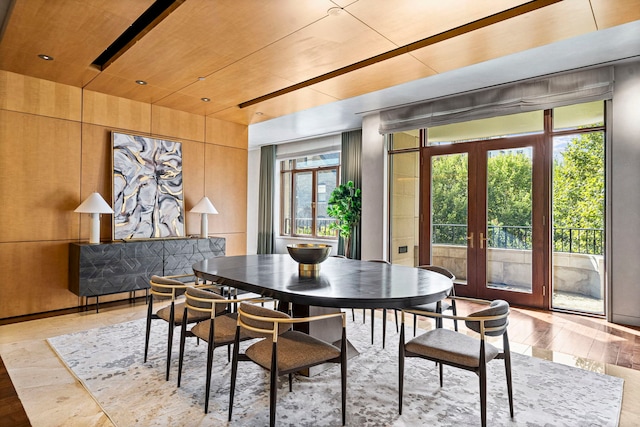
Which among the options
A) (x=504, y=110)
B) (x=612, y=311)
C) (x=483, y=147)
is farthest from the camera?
(x=483, y=147)

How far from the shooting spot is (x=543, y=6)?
2.80 metres

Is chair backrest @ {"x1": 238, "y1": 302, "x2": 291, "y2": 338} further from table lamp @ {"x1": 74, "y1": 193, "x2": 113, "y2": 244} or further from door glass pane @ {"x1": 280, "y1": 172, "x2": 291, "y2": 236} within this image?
door glass pane @ {"x1": 280, "y1": 172, "x2": 291, "y2": 236}

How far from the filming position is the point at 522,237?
521 cm

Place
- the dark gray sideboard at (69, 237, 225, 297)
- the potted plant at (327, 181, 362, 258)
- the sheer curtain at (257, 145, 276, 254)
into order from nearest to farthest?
1. the dark gray sideboard at (69, 237, 225, 297)
2. the potted plant at (327, 181, 362, 258)
3. the sheer curtain at (257, 145, 276, 254)

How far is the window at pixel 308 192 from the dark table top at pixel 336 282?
210 inches

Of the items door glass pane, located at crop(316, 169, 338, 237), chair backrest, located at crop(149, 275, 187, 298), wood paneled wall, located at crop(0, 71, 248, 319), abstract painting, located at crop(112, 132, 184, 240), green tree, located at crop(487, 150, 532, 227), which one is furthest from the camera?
door glass pane, located at crop(316, 169, 338, 237)

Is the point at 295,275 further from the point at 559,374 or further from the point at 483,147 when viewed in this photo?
the point at 483,147

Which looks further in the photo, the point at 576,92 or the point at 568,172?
the point at 568,172

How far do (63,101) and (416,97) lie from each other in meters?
4.72

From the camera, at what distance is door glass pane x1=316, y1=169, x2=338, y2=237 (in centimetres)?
869

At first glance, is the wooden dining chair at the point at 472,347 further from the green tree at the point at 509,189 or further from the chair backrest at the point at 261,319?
the green tree at the point at 509,189

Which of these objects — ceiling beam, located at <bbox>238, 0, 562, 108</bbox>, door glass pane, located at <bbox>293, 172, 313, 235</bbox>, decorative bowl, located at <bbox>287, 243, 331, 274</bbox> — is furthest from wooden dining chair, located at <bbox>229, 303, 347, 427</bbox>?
door glass pane, located at <bbox>293, 172, 313, 235</bbox>


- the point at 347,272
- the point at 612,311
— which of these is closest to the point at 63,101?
the point at 347,272

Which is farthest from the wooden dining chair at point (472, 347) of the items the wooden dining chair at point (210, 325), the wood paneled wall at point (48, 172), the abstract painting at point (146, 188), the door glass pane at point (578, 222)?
the wood paneled wall at point (48, 172)
